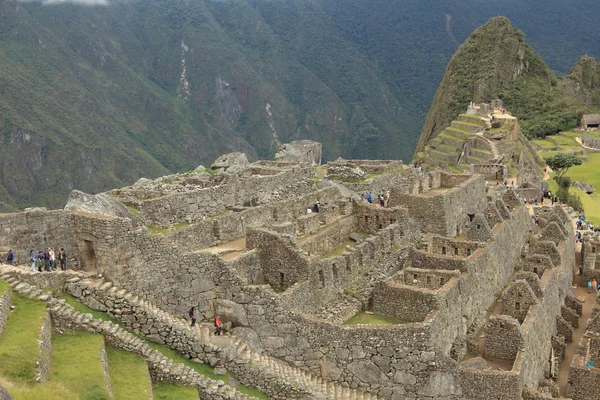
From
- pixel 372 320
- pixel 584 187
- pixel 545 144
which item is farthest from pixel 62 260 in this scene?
pixel 545 144

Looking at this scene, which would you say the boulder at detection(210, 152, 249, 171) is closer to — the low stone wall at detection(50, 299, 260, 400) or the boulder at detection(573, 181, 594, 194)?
the low stone wall at detection(50, 299, 260, 400)

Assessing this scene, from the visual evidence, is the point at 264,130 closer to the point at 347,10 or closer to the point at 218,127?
the point at 218,127

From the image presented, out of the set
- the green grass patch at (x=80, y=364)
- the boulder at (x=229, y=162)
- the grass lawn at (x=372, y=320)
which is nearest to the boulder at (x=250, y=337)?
the grass lawn at (x=372, y=320)

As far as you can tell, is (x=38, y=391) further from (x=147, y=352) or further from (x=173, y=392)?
(x=147, y=352)

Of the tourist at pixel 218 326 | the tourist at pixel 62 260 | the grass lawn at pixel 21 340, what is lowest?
the tourist at pixel 218 326

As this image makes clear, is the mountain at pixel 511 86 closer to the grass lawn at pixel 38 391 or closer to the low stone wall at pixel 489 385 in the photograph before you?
the low stone wall at pixel 489 385

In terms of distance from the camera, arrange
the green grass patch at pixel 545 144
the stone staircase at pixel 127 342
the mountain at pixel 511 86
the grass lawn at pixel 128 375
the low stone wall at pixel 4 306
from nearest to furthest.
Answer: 1. the low stone wall at pixel 4 306
2. the grass lawn at pixel 128 375
3. the stone staircase at pixel 127 342
4. the green grass patch at pixel 545 144
5. the mountain at pixel 511 86
